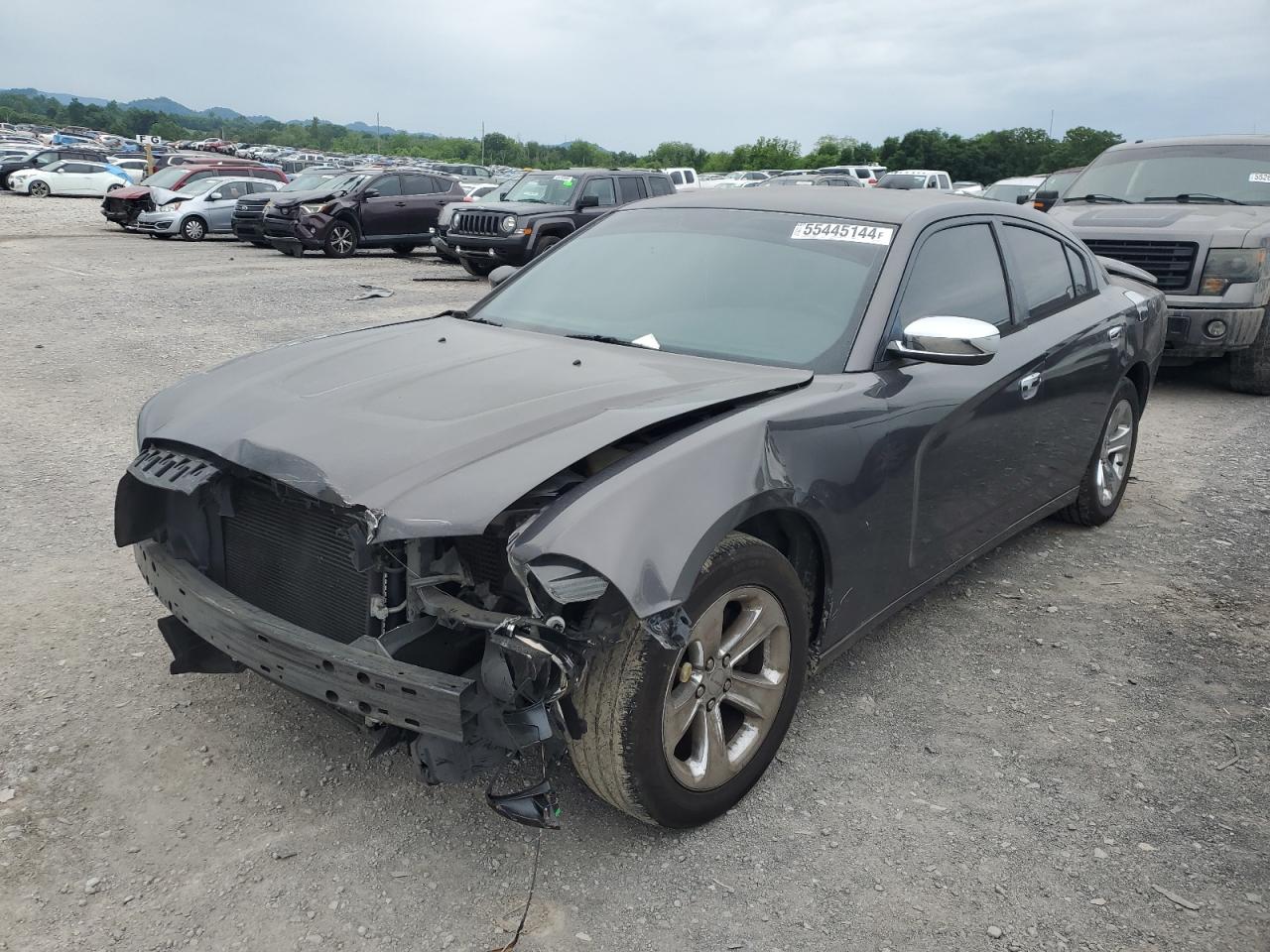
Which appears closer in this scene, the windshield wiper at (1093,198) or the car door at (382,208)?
the windshield wiper at (1093,198)

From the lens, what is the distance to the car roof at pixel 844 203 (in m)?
3.82

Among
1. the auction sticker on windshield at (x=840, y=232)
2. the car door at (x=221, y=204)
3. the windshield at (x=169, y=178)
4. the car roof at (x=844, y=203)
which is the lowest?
the car door at (x=221, y=204)

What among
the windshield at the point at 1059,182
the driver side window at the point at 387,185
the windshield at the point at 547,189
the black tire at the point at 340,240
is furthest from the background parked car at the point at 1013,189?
the black tire at the point at 340,240

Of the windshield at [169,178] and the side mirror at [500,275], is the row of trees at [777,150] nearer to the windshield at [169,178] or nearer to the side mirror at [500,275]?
the windshield at [169,178]

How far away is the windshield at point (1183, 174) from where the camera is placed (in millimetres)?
8952

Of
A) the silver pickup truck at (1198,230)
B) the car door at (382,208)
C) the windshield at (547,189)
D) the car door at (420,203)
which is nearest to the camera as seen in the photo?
the silver pickup truck at (1198,230)

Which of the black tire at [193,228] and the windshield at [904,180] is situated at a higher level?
the windshield at [904,180]

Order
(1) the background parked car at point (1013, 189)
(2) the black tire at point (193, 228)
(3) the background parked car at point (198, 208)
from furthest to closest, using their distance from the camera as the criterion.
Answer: (2) the black tire at point (193, 228)
(3) the background parked car at point (198, 208)
(1) the background parked car at point (1013, 189)

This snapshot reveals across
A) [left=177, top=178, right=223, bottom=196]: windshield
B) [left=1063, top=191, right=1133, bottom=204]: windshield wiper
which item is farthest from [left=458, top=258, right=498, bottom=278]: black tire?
[left=1063, top=191, right=1133, bottom=204]: windshield wiper

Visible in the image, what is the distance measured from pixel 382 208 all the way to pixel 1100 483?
1654cm

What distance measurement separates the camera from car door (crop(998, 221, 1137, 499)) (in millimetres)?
4297

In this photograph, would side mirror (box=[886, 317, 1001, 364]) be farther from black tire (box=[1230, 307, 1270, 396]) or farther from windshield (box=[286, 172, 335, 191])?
windshield (box=[286, 172, 335, 191])

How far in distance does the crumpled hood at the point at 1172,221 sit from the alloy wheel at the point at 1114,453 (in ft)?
12.3

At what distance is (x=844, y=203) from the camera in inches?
154
